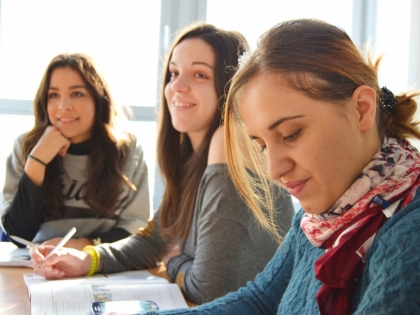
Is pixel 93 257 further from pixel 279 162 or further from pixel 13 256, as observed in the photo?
pixel 279 162

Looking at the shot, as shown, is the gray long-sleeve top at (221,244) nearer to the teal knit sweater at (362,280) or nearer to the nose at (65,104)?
the teal knit sweater at (362,280)

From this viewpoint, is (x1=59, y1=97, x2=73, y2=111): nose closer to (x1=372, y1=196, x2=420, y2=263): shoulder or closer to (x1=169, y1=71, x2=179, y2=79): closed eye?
(x1=169, y1=71, x2=179, y2=79): closed eye

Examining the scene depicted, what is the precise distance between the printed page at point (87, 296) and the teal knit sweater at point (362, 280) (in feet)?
0.67

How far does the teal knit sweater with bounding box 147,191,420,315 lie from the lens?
27.9 inches

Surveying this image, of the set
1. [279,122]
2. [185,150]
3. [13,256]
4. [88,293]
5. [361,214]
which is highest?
[279,122]

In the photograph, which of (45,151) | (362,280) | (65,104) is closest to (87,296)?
(362,280)

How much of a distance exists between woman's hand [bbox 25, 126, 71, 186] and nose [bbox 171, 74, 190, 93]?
2.01ft

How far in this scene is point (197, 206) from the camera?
1544 mm

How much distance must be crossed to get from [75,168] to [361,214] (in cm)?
144

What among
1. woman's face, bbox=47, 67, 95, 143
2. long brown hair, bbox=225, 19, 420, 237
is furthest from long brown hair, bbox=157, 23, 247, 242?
long brown hair, bbox=225, 19, 420, 237

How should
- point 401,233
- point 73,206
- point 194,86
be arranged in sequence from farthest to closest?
1. point 73,206
2. point 194,86
3. point 401,233

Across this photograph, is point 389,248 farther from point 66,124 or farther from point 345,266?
point 66,124

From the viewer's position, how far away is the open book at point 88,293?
127 centimetres

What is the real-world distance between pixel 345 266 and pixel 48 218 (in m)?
1.43
